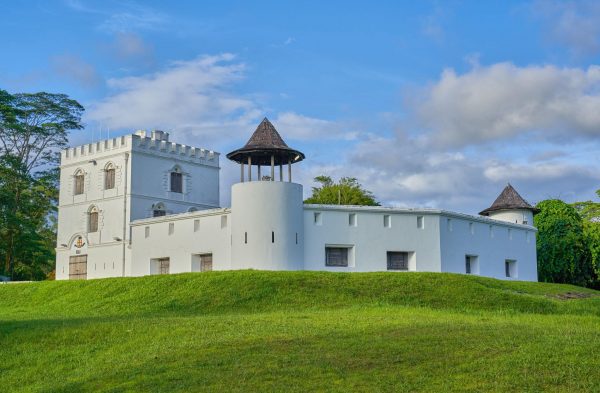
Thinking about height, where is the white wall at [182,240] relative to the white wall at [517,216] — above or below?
below

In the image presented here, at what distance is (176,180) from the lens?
4200 centimetres

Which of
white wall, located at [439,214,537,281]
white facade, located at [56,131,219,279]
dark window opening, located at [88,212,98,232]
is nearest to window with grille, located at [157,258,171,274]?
white facade, located at [56,131,219,279]

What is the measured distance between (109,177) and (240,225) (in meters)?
11.3

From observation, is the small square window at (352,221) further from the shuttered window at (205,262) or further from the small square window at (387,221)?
the shuttered window at (205,262)

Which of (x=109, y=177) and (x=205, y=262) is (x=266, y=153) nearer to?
(x=205, y=262)

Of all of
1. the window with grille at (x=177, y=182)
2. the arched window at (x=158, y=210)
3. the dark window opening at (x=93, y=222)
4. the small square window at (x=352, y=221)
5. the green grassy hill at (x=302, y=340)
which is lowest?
the green grassy hill at (x=302, y=340)

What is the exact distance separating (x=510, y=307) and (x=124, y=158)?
2254 centimetres

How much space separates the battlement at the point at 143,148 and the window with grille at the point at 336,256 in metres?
12.4

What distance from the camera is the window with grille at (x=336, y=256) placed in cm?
3367

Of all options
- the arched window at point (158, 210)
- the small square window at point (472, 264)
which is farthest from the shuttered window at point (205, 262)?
the small square window at point (472, 264)

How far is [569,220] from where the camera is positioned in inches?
2074

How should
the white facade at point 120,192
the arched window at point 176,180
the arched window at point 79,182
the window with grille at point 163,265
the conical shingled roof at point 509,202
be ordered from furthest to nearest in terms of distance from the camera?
the conical shingled roof at point 509,202, the arched window at point 79,182, the arched window at point 176,180, the white facade at point 120,192, the window with grille at point 163,265

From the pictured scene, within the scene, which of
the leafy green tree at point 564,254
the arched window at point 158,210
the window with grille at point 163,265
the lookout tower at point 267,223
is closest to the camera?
the lookout tower at point 267,223

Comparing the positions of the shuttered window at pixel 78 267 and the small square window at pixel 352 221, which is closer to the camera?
the small square window at pixel 352 221
